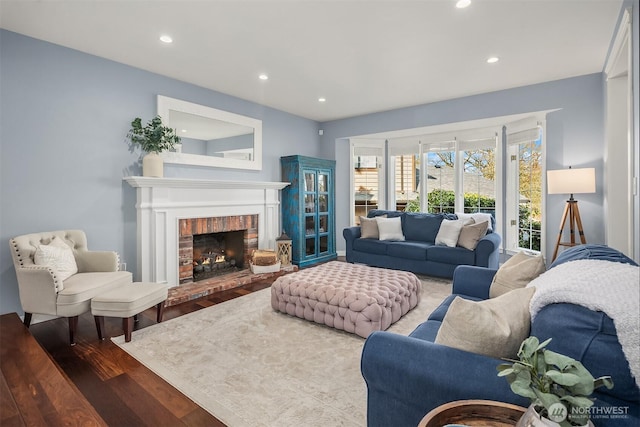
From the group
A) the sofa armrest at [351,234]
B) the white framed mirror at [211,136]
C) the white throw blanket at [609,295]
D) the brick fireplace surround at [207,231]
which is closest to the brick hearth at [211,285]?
the brick fireplace surround at [207,231]

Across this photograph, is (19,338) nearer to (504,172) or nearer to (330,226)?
(330,226)

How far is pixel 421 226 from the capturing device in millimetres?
5133

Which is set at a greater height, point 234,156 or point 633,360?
point 234,156

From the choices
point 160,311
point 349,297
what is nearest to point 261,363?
point 349,297

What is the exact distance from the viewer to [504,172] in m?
5.24

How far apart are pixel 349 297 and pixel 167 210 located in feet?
8.31

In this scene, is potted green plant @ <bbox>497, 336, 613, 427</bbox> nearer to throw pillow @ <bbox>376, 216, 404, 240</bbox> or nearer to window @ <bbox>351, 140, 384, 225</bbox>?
throw pillow @ <bbox>376, 216, 404, 240</bbox>

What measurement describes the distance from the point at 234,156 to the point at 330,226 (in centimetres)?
235

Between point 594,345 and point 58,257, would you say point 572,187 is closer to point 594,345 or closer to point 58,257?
point 594,345

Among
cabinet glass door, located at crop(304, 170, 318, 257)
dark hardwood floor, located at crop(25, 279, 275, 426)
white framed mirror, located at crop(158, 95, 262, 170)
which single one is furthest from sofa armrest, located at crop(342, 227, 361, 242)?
dark hardwood floor, located at crop(25, 279, 275, 426)

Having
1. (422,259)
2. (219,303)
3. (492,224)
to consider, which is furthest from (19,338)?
(492,224)

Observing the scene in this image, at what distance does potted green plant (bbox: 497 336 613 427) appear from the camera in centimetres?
79

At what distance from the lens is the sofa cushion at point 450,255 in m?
4.28

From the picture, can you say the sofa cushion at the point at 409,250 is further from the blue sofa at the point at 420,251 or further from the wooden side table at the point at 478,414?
the wooden side table at the point at 478,414
